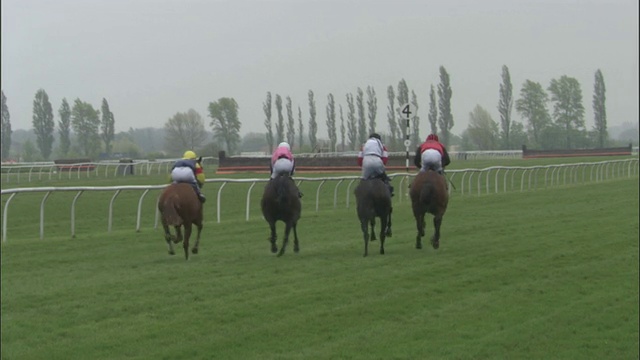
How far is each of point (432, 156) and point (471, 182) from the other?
15.2 ft

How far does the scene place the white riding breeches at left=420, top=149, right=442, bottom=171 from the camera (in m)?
4.48

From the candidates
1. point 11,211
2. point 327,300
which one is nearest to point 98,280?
point 327,300

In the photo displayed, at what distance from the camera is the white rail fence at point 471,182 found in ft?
23.6

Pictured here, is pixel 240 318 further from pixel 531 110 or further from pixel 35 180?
pixel 35 180

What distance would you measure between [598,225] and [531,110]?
17.8 m

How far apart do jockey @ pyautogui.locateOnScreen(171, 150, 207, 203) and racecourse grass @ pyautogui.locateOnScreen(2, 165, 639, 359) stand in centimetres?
394

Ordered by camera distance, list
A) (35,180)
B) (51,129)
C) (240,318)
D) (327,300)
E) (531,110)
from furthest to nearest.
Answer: (35,180), (327,300), (240,318), (51,129), (531,110)

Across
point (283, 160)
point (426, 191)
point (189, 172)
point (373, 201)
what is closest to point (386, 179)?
point (426, 191)

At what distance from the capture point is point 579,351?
1030cm

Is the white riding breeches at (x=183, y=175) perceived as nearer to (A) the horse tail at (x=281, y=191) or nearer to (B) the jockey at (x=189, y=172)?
(B) the jockey at (x=189, y=172)

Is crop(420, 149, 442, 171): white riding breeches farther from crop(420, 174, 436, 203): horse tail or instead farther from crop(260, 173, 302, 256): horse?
crop(260, 173, 302, 256): horse

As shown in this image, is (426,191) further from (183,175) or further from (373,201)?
(183,175)

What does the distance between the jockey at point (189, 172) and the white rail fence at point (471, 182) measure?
1.14m

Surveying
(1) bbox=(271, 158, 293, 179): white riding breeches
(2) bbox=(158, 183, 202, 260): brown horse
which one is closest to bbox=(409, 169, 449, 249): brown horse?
(1) bbox=(271, 158, 293, 179): white riding breeches
